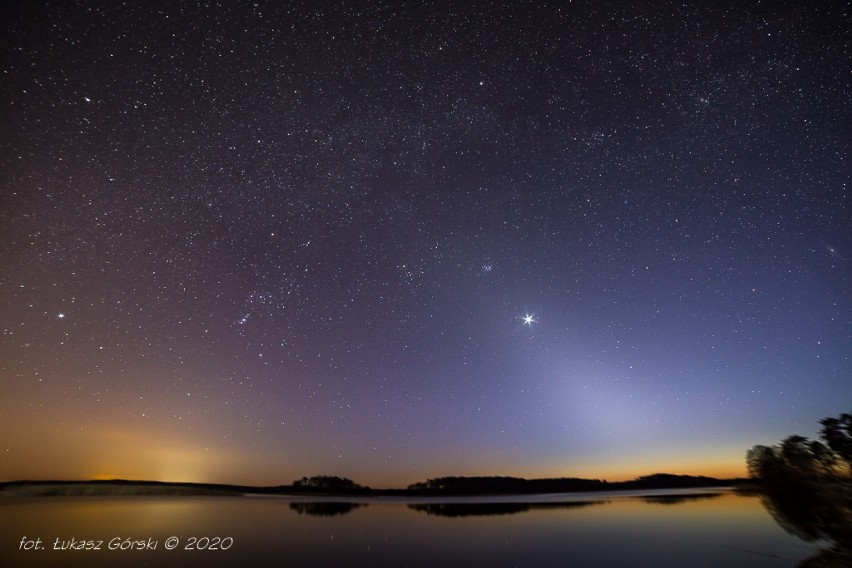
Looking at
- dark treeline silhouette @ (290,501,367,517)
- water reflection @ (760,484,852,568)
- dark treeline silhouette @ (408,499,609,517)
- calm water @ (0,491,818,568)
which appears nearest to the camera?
water reflection @ (760,484,852,568)

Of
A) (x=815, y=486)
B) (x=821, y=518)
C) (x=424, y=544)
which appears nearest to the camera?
(x=815, y=486)

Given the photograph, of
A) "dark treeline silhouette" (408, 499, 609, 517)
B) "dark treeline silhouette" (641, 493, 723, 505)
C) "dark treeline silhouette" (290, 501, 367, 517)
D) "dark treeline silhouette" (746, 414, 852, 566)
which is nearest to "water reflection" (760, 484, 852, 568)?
"dark treeline silhouette" (746, 414, 852, 566)

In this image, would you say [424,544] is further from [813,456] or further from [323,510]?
[323,510]

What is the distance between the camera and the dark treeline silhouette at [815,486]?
13.1 meters

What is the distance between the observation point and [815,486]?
13.4 m

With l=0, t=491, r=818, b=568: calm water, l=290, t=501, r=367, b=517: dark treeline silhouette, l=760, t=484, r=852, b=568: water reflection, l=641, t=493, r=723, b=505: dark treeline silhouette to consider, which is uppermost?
l=760, t=484, r=852, b=568: water reflection

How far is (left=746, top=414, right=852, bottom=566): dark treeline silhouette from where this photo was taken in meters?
13.1

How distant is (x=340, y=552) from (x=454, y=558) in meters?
5.52

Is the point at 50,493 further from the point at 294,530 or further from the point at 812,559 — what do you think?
the point at 812,559

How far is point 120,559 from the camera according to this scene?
16.9 m

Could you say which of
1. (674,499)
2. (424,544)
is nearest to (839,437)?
(424,544)

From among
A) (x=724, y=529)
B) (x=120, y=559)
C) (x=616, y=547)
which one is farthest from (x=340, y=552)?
(x=724, y=529)

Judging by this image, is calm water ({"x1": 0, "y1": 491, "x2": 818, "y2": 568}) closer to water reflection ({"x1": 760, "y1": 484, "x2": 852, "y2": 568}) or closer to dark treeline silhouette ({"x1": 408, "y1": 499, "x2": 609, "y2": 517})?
water reflection ({"x1": 760, "y1": 484, "x2": 852, "y2": 568})

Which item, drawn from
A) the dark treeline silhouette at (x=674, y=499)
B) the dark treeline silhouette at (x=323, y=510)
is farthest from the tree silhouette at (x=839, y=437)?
the dark treeline silhouette at (x=674, y=499)
